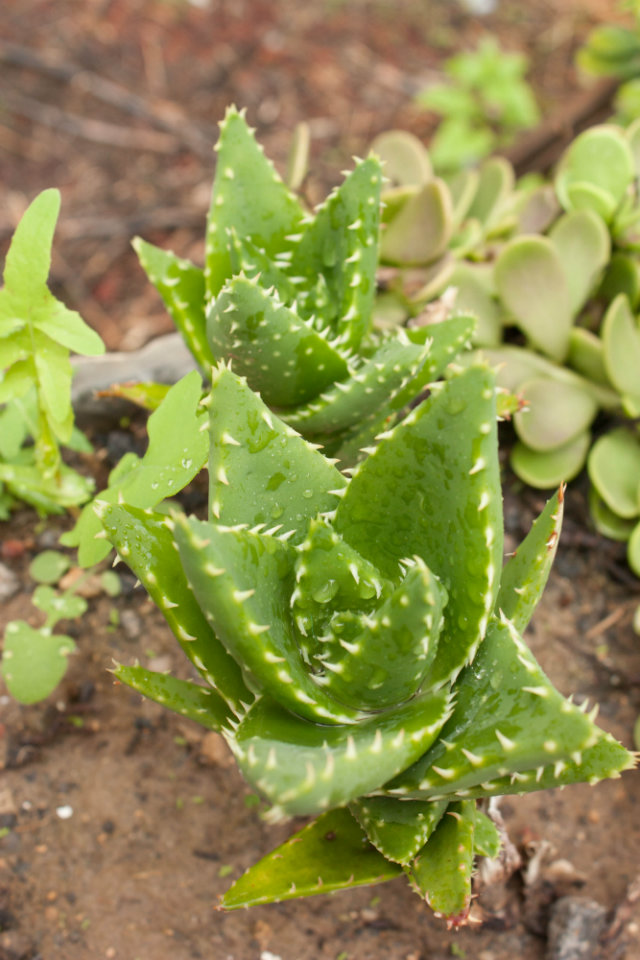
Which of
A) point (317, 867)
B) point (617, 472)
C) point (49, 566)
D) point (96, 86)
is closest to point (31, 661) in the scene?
point (49, 566)

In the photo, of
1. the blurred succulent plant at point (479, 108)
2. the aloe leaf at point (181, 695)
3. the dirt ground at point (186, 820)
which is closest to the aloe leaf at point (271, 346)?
the aloe leaf at point (181, 695)

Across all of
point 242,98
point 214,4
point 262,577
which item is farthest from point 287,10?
point 262,577

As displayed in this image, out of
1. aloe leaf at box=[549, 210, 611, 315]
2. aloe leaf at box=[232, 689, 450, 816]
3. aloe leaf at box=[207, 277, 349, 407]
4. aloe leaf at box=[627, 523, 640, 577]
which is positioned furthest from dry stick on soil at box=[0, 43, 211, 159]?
aloe leaf at box=[232, 689, 450, 816]

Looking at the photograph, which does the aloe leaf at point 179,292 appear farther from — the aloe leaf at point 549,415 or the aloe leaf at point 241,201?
the aloe leaf at point 549,415

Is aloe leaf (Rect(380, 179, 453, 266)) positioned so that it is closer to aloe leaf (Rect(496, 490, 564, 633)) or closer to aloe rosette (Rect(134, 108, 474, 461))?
aloe rosette (Rect(134, 108, 474, 461))

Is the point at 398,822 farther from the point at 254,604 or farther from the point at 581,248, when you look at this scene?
the point at 581,248

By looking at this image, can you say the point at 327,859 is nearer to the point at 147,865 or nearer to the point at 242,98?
the point at 147,865
